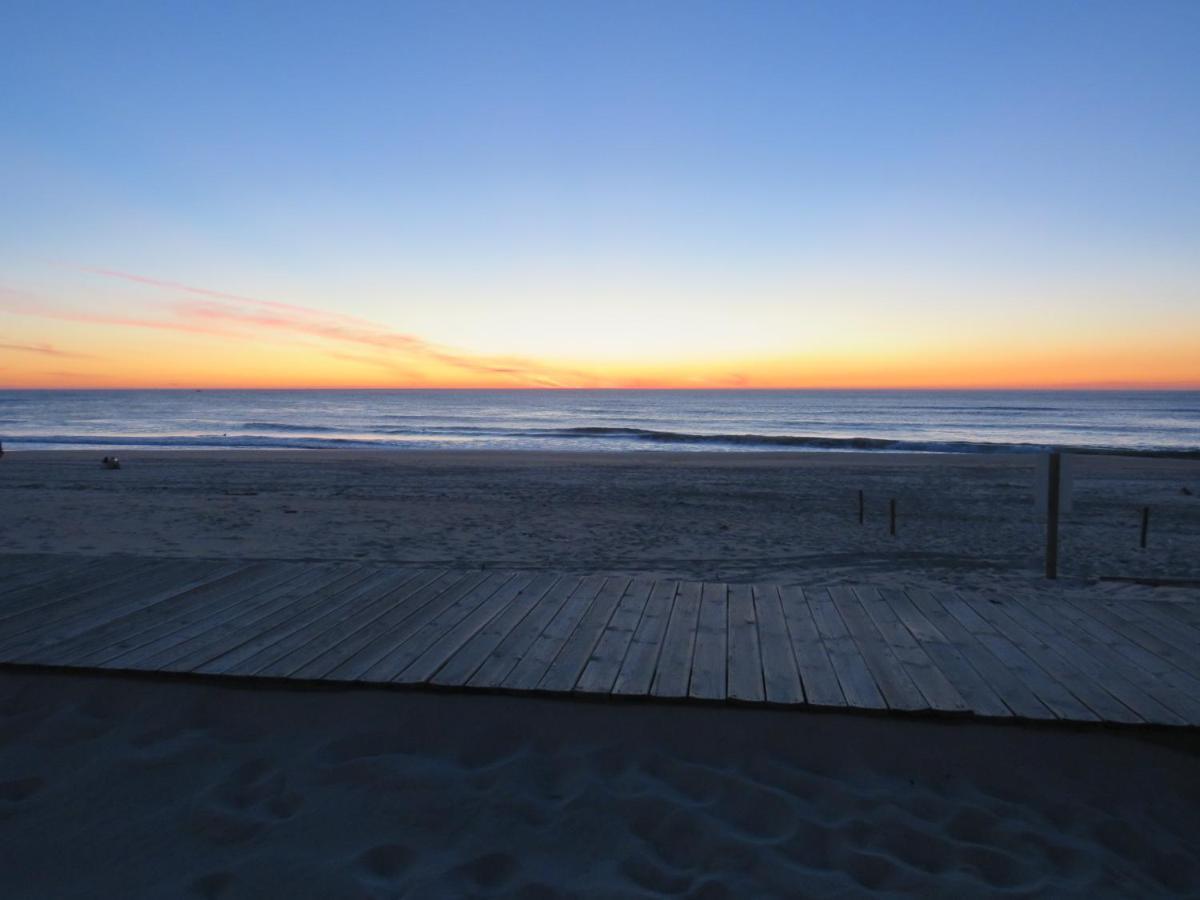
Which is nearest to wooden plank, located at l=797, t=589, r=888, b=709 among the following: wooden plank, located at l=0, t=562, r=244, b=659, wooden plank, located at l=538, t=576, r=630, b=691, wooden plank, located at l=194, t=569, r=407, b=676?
wooden plank, located at l=538, t=576, r=630, b=691

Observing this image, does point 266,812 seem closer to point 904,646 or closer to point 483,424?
point 904,646

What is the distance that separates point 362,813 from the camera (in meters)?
2.78

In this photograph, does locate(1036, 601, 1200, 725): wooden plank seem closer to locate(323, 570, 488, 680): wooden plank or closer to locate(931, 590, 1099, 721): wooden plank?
locate(931, 590, 1099, 721): wooden plank

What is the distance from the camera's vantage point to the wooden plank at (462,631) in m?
3.70

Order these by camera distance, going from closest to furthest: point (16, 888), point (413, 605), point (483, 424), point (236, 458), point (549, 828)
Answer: point (16, 888) < point (549, 828) < point (413, 605) < point (236, 458) < point (483, 424)

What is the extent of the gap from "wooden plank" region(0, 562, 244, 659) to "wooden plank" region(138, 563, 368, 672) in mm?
664

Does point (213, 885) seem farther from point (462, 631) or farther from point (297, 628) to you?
point (297, 628)

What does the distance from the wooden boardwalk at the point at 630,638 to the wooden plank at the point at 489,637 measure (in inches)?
0.7

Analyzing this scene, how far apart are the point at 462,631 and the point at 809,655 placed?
2075 millimetres

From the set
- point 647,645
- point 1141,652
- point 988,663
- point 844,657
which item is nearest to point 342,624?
point 647,645

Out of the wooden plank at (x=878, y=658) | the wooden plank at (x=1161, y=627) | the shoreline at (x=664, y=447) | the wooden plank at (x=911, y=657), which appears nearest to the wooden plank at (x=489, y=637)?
the wooden plank at (x=878, y=658)

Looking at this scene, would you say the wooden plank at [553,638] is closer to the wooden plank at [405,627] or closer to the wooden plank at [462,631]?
the wooden plank at [462,631]

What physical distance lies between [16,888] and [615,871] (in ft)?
6.54

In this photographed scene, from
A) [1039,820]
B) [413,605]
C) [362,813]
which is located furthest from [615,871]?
[413,605]
